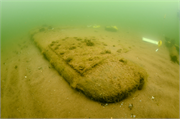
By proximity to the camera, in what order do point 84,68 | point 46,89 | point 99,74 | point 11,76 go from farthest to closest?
point 11,76 → point 46,89 → point 84,68 → point 99,74

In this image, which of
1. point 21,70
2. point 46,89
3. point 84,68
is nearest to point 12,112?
point 46,89

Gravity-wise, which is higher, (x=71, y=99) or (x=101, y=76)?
(x=101, y=76)

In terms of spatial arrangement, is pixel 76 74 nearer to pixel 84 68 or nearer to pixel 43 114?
pixel 84 68

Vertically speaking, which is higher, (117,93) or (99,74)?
(99,74)

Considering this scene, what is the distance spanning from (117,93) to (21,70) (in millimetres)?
4989

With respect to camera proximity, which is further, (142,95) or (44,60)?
(44,60)

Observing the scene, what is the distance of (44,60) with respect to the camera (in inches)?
167

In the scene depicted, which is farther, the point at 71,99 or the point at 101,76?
the point at 71,99

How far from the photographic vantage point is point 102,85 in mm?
2014

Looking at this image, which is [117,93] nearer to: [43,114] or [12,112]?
[43,114]

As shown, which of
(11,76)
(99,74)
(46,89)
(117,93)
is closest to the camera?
(117,93)

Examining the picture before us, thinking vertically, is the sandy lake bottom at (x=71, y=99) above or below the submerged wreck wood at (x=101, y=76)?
below

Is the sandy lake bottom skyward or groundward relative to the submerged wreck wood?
groundward

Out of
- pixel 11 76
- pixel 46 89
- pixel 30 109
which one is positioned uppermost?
pixel 46 89
